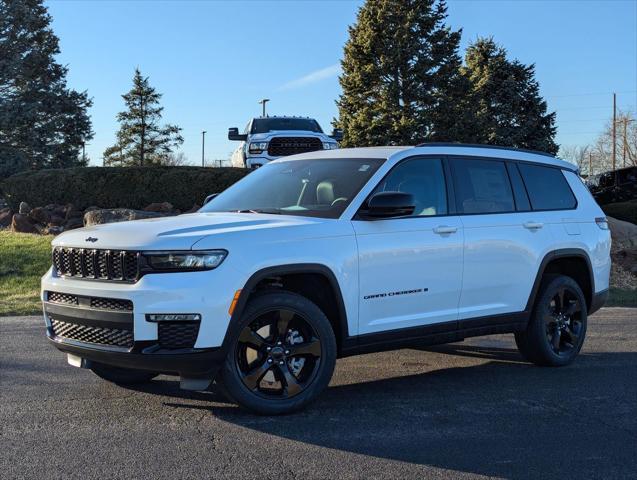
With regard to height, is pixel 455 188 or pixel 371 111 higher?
pixel 371 111

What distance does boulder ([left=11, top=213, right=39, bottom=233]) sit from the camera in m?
16.9

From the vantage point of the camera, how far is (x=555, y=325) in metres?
7.13

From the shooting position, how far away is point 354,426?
4938mm

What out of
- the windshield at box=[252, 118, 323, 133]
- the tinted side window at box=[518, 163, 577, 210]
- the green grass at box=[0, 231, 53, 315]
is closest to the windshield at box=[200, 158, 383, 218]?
the tinted side window at box=[518, 163, 577, 210]

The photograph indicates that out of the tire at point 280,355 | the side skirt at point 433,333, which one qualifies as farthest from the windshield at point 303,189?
the side skirt at point 433,333

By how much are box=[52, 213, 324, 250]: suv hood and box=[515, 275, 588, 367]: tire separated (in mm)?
2722

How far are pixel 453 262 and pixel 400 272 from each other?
602 mm

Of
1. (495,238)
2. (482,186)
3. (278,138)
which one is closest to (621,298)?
(482,186)

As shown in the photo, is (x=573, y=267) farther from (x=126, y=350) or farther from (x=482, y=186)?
(x=126, y=350)

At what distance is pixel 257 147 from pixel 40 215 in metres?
5.32

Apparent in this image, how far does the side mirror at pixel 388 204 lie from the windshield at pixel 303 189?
0.21m

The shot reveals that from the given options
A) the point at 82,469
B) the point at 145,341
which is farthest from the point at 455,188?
the point at 82,469

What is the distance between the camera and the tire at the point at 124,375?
5.87 meters

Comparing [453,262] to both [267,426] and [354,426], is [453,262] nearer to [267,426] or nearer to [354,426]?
[354,426]
